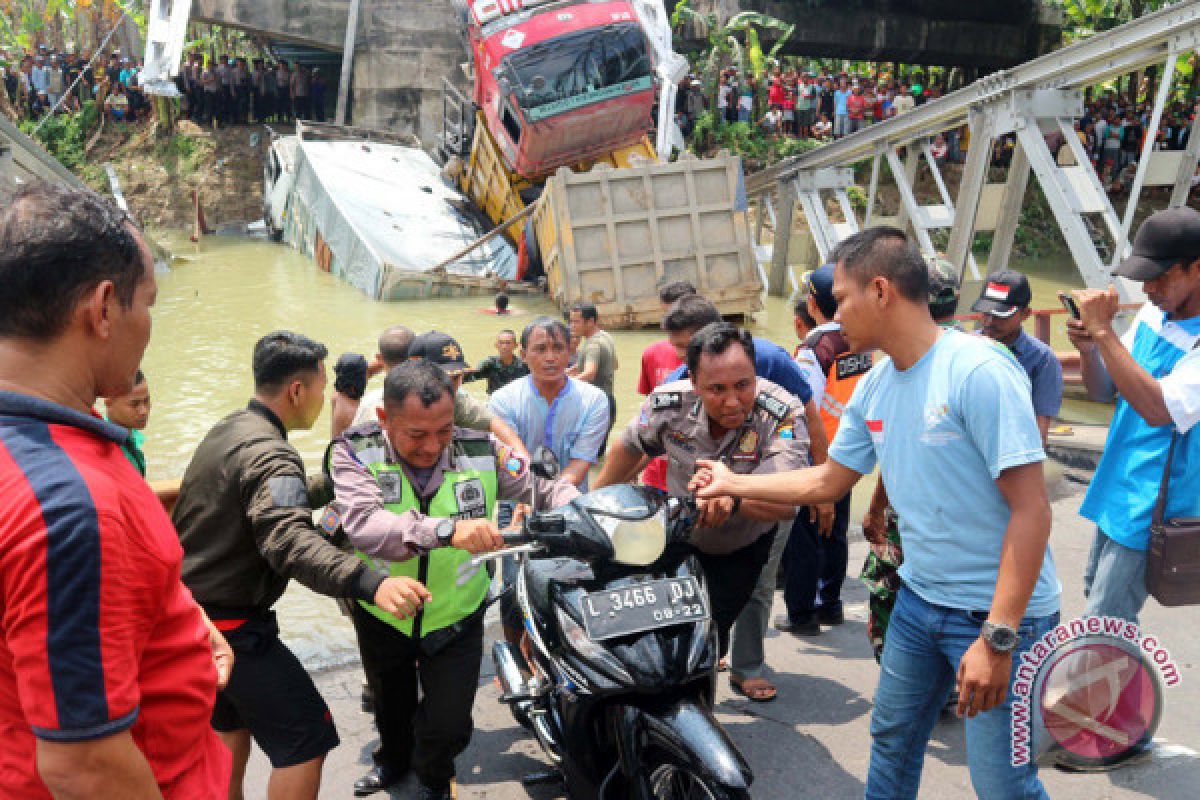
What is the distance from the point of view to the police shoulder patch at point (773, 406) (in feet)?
11.0

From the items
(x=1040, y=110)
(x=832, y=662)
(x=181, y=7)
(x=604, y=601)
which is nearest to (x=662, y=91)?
(x=1040, y=110)

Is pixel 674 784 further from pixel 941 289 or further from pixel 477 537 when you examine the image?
pixel 941 289

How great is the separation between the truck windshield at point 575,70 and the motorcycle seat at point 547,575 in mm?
11846

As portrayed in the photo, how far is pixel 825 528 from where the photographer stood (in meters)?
4.13

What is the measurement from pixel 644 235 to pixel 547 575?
9.45 meters

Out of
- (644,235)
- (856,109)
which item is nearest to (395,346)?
(644,235)

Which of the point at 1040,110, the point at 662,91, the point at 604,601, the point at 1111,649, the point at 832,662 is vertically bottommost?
the point at 832,662

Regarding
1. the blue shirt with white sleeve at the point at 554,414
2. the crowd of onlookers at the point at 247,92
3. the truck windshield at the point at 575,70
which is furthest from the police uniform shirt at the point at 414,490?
the crowd of onlookers at the point at 247,92

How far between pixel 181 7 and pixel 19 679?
1890cm

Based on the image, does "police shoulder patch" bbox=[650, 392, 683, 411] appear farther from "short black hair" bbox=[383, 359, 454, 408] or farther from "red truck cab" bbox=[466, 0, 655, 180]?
"red truck cab" bbox=[466, 0, 655, 180]

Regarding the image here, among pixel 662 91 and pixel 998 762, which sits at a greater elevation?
pixel 662 91

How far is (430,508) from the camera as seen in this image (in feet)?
10.1

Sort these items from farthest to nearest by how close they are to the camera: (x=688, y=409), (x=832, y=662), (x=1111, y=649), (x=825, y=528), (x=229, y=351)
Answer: (x=229, y=351) < (x=832, y=662) < (x=825, y=528) < (x=688, y=409) < (x=1111, y=649)

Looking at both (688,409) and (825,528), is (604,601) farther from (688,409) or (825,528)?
(825,528)
